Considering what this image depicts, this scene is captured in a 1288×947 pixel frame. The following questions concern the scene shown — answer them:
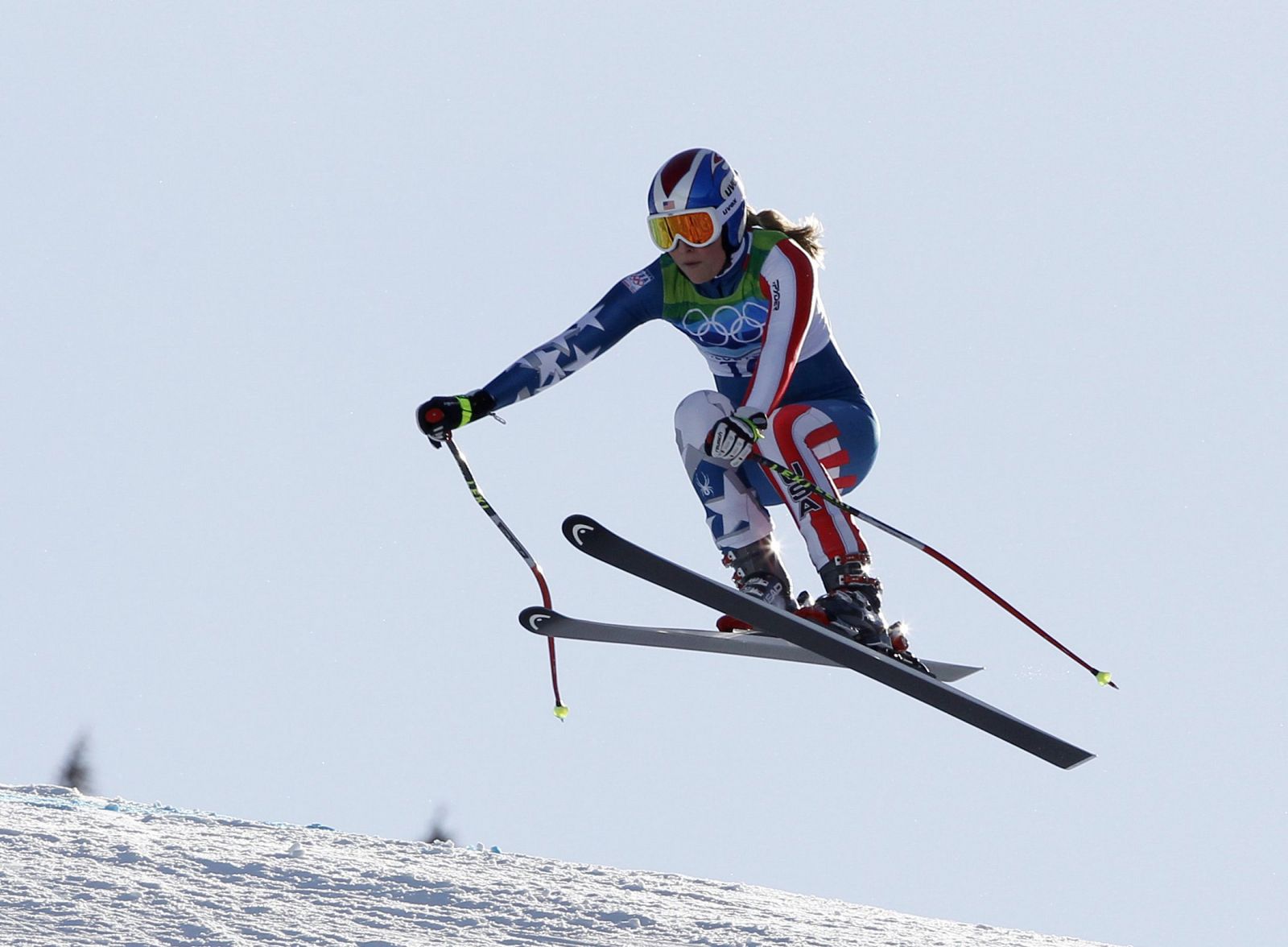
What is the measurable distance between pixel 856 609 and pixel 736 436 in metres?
0.85

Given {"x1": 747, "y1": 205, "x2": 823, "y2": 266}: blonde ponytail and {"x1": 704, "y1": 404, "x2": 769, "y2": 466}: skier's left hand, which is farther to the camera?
{"x1": 747, "y1": 205, "x2": 823, "y2": 266}: blonde ponytail

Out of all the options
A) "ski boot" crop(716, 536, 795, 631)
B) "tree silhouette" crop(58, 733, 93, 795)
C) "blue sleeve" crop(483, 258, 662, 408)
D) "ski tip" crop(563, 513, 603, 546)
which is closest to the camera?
"ski tip" crop(563, 513, 603, 546)

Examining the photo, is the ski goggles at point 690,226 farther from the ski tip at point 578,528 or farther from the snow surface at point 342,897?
the snow surface at point 342,897

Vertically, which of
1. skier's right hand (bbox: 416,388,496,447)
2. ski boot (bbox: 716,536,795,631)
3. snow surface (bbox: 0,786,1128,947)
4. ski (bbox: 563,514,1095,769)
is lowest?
snow surface (bbox: 0,786,1128,947)

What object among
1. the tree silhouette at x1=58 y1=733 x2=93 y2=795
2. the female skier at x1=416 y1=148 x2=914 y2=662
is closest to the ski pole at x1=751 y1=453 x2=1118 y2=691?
the female skier at x1=416 y1=148 x2=914 y2=662

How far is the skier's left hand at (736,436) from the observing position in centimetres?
601

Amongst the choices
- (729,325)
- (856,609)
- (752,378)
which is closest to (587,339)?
(729,325)

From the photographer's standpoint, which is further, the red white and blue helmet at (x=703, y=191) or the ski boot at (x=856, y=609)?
the ski boot at (x=856, y=609)

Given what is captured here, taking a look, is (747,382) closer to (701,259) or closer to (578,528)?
(701,259)

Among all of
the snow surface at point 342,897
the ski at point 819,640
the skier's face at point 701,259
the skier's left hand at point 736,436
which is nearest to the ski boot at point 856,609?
the ski at point 819,640

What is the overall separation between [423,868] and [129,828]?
3.73 ft

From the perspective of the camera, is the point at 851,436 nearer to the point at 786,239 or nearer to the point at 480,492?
the point at 786,239

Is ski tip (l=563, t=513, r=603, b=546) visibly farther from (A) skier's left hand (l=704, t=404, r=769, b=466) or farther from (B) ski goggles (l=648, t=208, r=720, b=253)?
(B) ski goggles (l=648, t=208, r=720, b=253)

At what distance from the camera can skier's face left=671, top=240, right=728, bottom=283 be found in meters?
6.26
